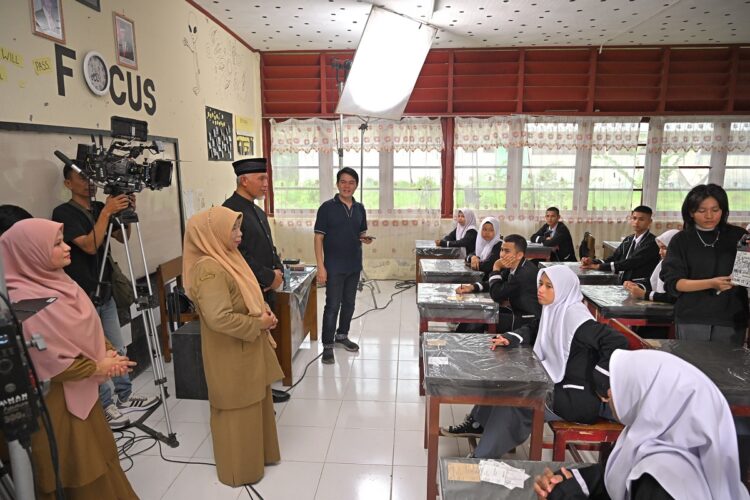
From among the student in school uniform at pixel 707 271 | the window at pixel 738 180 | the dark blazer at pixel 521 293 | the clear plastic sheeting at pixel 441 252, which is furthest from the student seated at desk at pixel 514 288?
the window at pixel 738 180

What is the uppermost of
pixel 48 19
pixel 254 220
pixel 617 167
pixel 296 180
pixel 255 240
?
pixel 48 19

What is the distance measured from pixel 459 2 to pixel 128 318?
12.8ft

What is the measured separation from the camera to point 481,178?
628 centimetres

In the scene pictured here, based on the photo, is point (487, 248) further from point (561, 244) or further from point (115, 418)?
point (115, 418)

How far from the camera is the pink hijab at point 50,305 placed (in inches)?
61.1

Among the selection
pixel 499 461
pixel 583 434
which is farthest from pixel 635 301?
pixel 499 461

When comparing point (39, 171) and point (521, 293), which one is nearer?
point (39, 171)

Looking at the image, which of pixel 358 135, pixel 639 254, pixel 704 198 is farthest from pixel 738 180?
pixel 358 135

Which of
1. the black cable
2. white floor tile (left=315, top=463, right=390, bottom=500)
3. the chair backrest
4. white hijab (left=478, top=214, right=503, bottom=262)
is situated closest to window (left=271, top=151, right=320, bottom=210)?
white hijab (left=478, top=214, right=503, bottom=262)

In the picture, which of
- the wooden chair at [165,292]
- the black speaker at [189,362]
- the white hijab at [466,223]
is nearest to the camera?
the black speaker at [189,362]

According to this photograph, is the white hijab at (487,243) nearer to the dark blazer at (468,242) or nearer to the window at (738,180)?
the dark blazer at (468,242)

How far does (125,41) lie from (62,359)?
8.49ft

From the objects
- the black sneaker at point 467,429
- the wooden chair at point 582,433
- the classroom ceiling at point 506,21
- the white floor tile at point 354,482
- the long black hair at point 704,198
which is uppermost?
the classroom ceiling at point 506,21

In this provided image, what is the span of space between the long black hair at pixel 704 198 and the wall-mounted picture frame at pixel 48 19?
11.7 ft
